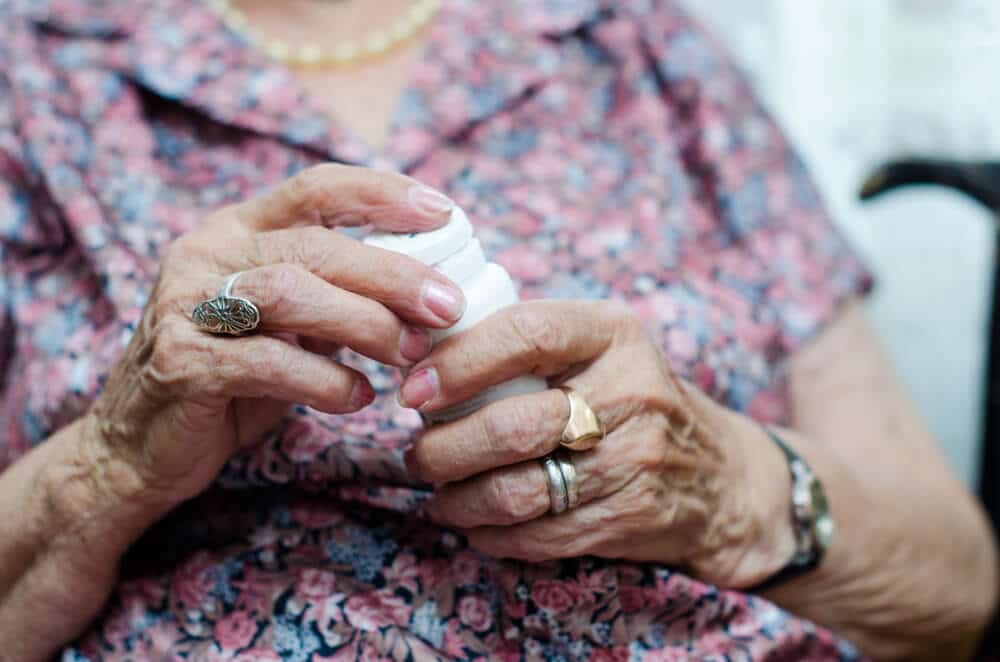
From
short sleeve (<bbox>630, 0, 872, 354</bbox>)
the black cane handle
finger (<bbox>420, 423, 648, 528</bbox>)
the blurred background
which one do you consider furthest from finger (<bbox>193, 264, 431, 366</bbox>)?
the blurred background

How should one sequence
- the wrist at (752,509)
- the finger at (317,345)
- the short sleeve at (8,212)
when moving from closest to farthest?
the finger at (317,345) < the wrist at (752,509) < the short sleeve at (8,212)

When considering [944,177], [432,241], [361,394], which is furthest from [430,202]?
[944,177]

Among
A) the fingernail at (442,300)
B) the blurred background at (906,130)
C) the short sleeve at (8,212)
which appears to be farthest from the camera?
the blurred background at (906,130)

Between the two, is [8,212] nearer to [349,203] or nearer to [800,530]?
[349,203]

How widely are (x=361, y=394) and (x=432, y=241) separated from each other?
11cm

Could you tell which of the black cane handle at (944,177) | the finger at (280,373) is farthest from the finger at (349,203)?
the black cane handle at (944,177)

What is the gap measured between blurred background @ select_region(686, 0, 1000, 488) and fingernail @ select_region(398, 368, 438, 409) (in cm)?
102

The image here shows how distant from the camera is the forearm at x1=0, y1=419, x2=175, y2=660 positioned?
2.37 feet

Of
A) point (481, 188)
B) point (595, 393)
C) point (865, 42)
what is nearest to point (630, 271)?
point (481, 188)

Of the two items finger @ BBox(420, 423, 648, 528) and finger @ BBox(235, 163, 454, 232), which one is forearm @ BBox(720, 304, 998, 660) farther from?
finger @ BBox(235, 163, 454, 232)

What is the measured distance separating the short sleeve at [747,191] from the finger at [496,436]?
0.50m

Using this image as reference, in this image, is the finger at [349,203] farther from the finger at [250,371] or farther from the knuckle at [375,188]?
the finger at [250,371]

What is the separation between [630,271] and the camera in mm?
926

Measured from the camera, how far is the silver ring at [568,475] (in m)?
0.63
